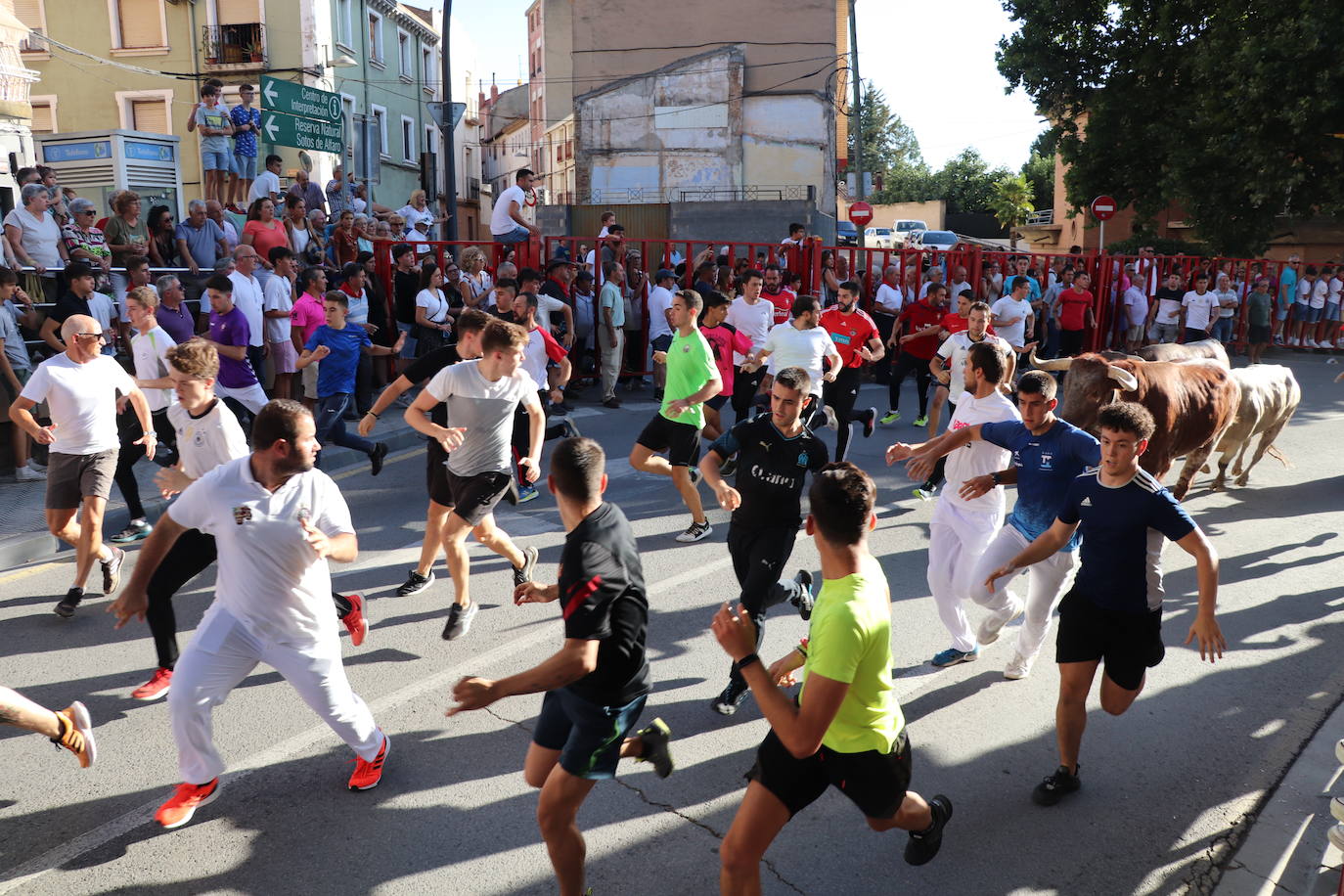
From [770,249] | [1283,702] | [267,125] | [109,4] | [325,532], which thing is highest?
[109,4]

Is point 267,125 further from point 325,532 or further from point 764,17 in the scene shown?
point 764,17

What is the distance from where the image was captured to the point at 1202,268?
23359 millimetres

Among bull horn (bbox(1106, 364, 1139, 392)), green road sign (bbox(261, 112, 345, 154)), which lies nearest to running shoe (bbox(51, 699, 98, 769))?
bull horn (bbox(1106, 364, 1139, 392))

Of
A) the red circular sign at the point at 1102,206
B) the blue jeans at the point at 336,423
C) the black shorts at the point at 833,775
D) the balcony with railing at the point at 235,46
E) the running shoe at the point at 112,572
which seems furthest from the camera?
the balcony with railing at the point at 235,46

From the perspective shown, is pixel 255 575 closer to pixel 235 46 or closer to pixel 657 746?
pixel 657 746

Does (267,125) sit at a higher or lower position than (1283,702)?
higher

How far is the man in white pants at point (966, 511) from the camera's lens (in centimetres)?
Answer: 566

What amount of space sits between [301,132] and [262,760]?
12856 millimetres

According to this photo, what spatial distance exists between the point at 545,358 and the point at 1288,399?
7.67 metres

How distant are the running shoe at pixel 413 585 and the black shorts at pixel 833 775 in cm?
405

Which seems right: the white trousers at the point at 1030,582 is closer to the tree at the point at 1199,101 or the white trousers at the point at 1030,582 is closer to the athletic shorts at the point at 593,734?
the athletic shorts at the point at 593,734

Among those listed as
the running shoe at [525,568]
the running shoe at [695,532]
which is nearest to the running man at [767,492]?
the running shoe at [525,568]

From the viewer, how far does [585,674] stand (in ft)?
10.6

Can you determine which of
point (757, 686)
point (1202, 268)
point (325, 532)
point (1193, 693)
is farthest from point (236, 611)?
point (1202, 268)
